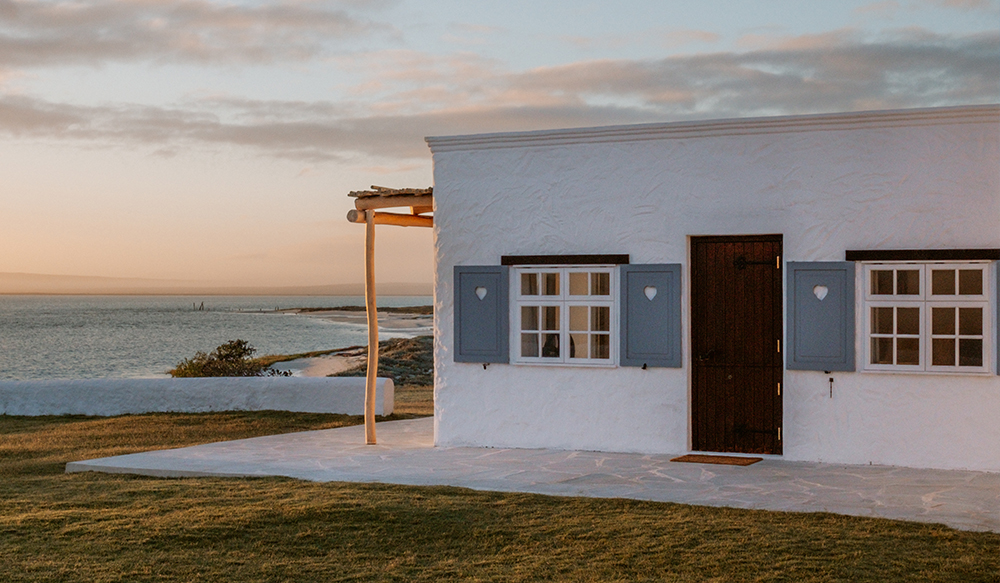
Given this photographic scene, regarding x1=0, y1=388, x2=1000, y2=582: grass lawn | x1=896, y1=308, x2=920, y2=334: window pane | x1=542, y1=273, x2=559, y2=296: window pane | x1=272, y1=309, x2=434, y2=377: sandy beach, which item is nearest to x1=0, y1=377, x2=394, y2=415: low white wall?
x1=542, y1=273, x2=559, y2=296: window pane

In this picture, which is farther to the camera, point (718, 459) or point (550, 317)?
point (550, 317)

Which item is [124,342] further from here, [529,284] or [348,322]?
[529,284]

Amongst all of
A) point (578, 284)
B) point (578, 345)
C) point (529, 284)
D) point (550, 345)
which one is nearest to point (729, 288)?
point (578, 284)

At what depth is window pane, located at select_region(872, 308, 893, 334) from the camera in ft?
29.2

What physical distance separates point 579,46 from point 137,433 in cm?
698

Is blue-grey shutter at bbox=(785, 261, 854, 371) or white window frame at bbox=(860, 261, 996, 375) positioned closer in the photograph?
white window frame at bbox=(860, 261, 996, 375)

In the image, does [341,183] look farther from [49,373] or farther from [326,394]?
[49,373]

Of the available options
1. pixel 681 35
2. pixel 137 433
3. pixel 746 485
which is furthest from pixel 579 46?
pixel 137 433

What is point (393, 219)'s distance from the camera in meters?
10.9

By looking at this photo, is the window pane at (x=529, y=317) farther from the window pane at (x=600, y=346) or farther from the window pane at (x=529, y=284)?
the window pane at (x=600, y=346)

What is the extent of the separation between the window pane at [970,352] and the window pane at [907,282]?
0.57 m

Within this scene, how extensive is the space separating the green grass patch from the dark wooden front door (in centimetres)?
259

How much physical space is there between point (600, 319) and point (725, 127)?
2143mm

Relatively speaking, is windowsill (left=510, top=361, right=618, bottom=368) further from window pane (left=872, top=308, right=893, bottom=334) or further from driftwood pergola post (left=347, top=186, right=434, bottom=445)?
window pane (left=872, top=308, right=893, bottom=334)
